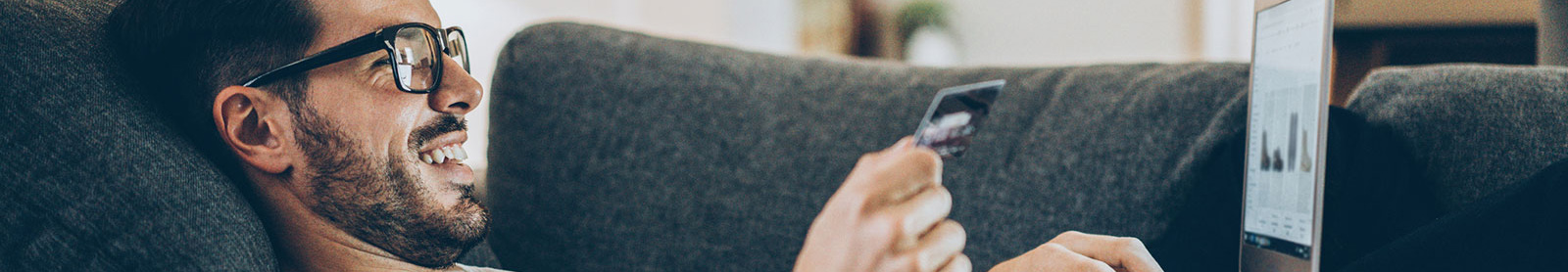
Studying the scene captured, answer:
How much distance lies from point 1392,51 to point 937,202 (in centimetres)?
187

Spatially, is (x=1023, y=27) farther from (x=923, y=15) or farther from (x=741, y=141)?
(x=741, y=141)

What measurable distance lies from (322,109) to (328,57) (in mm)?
47

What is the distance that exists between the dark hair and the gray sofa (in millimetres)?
21

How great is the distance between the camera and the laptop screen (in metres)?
0.59

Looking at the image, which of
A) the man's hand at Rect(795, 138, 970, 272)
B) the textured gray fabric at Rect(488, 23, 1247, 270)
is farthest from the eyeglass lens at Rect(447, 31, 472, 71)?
the man's hand at Rect(795, 138, 970, 272)

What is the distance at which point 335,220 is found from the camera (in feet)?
2.47

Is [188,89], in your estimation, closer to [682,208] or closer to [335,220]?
[335,220]

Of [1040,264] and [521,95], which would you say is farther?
[521,95]

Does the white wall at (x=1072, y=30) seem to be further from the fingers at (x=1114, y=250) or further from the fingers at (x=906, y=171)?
the fingers at (x=906, y=171)

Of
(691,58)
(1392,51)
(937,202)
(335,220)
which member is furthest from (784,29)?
(937,202)

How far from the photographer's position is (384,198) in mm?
742

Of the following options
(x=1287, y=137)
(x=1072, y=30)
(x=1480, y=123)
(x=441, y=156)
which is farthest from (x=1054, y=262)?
(x=1072, y=30)

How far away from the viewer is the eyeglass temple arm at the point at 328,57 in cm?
71

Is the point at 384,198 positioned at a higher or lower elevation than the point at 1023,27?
higher
